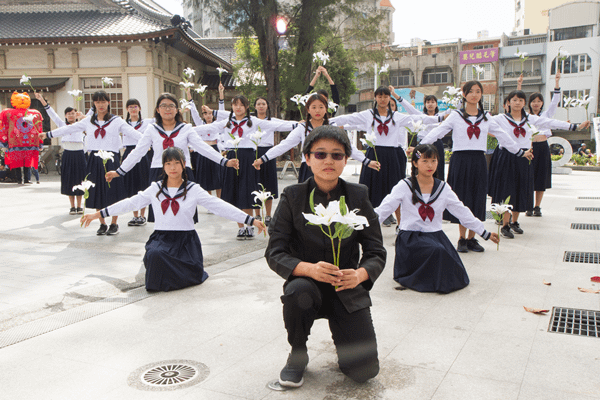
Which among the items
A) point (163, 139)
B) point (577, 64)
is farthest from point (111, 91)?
point (577, 64)

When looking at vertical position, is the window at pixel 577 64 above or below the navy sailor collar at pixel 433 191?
above

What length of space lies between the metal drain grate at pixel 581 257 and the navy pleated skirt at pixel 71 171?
298 inches

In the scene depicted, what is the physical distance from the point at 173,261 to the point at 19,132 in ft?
36.8

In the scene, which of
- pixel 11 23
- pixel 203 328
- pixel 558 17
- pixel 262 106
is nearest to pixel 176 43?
pixel 11 23

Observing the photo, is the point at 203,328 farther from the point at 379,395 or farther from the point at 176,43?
the point at 176,43

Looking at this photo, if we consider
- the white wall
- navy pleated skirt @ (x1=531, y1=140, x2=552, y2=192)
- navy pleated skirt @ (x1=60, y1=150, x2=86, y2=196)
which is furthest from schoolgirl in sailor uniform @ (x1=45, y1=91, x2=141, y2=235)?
the white wall

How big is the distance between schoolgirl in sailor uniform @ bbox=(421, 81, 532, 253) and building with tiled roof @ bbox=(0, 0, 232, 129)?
15.2m

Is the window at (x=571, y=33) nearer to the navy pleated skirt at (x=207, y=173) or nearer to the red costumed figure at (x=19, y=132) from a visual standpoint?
the navy pleated skirt at (x=207, y=173)

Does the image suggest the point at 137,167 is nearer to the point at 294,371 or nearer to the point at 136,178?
the point at 136,178

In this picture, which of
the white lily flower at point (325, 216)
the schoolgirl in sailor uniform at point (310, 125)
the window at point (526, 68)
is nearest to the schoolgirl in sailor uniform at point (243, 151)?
the schoolgirl in sailor uniform at point (310, 125)

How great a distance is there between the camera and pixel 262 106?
325 inches

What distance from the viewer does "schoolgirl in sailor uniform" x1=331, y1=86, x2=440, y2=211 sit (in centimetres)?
718

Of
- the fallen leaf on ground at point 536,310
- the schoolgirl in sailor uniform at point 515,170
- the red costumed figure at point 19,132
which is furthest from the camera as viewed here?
the red costumed figure at point 19,132

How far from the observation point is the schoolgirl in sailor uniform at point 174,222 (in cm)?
444
